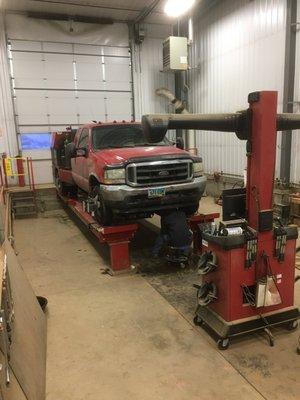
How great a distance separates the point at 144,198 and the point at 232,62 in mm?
6295

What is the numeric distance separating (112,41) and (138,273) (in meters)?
9.57

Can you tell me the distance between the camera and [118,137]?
587 centimetres

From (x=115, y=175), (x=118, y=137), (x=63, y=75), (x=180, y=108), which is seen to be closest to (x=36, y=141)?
(x=63, y=75)

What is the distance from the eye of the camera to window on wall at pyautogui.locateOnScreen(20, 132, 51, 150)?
11.0m

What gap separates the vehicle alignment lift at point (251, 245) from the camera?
280 centimetres

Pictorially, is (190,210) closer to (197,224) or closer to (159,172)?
(197,224)

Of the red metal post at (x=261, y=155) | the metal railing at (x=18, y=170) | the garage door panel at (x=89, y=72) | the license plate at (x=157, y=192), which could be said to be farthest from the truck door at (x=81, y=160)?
the garage door panel at (x=89, y=72)

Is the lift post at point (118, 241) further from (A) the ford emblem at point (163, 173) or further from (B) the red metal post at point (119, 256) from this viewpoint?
(A) the ford emblem at point (163, 173)

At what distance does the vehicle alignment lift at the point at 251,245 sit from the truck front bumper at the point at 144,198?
169 centimetres

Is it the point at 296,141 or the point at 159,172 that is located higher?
the point at 296,141

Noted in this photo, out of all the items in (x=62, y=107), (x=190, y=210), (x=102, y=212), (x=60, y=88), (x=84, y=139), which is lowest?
(x=190, y=210)

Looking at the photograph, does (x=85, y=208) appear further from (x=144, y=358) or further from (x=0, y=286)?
(x=0, y=286)

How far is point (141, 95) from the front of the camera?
12.2 metres

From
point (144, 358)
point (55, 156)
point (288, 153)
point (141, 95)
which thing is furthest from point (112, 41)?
point (144, 358)
